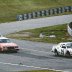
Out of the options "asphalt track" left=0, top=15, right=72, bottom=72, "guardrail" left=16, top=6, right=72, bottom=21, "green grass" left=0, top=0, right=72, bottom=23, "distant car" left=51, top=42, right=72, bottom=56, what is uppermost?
"green grass" left=0, top=0, right=72, bottom=23

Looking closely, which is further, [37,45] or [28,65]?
[37,45]

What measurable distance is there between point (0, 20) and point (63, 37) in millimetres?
23702

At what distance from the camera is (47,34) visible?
54.8m

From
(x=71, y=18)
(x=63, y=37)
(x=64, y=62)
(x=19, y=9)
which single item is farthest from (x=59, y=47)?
(x=19, y=9)

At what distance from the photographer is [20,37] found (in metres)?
54.0

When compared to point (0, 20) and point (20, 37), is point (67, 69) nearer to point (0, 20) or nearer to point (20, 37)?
point (20, 37)

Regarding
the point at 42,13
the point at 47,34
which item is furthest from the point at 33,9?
the point at 47,34

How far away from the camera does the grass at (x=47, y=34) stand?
5047 centimetres

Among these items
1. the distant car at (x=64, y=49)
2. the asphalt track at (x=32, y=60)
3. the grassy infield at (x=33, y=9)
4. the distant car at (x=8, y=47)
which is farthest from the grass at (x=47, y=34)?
the distant car at (x=64, y=49)

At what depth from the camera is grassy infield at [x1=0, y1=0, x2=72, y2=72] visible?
53.1 m

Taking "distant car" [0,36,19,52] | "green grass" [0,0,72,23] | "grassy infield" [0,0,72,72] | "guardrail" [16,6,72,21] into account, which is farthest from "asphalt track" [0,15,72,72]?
"green grass" [0,0,72,23]

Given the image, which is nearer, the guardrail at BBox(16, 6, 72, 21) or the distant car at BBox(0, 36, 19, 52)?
the distant car at BBox(0, 36, 19, 52)

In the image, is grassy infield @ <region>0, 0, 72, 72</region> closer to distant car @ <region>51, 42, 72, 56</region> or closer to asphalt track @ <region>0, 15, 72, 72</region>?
asphalt track @ <region>0, 15, 72, 72</region>

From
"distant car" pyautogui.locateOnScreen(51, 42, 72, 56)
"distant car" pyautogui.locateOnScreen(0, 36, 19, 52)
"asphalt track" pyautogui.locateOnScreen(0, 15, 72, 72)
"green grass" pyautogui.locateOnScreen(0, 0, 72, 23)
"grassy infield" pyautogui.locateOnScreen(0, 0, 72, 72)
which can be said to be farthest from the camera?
"green grass" pyautogui.locateOnScreen(0, 0, 72, 23)
